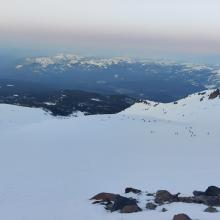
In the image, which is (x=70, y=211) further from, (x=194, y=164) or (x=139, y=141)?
(x=139, y=141)

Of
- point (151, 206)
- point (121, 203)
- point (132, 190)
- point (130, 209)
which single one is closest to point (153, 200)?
point (151, 206)

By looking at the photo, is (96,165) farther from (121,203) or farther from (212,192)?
(212,192)

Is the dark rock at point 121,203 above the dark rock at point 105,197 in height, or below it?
above

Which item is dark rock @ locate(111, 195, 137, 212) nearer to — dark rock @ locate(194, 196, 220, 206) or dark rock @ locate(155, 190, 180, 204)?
dark rock @ locate(155, 190, 180, 204)

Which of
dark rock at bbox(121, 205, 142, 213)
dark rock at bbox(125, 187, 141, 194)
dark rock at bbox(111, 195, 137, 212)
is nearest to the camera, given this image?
dark rock at bbox(121, 205, 142, 213)

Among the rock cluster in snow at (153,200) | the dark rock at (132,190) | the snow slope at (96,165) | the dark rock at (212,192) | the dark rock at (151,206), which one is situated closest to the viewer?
the rock cluster in snow at (153,200)

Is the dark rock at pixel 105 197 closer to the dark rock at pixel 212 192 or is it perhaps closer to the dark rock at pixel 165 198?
the dark rock at pixel 165 198

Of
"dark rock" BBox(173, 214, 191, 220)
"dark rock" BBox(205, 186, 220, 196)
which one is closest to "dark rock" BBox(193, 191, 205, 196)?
"dark rock" BBox(205, 186, 220, 196)

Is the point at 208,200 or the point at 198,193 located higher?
the point at 208,200

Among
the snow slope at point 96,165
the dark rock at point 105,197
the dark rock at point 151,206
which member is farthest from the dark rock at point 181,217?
the dark rock at point 105,197
